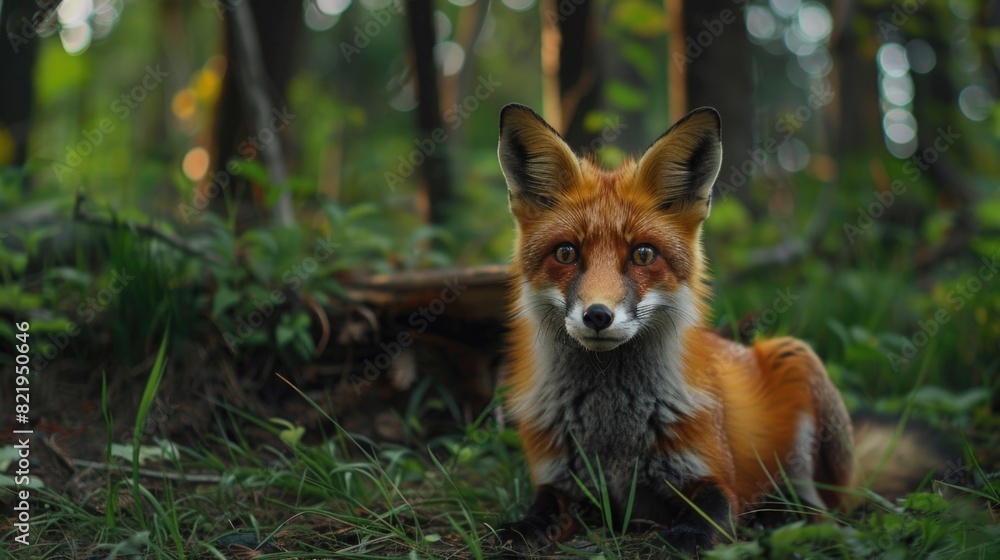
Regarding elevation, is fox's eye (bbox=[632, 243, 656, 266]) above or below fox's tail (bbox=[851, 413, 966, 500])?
above

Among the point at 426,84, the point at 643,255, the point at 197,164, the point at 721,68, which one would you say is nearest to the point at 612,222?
the point at 643,255

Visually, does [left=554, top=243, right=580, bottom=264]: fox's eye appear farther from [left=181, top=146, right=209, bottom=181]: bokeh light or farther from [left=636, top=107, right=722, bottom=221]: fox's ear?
[left=181, top=146, right=209, bottom=181]: bokeh light

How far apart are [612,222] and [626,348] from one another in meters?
0.47

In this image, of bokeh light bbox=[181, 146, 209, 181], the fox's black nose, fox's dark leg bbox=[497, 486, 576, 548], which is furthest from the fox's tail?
bokeh light bbox=[181, 146, 209, 181]

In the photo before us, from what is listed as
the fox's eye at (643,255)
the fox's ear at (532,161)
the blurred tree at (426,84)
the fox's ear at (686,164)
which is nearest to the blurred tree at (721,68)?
the blurred tree at (426,84)

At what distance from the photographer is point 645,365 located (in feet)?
8.72

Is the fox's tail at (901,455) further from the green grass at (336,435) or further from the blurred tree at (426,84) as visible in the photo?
the blurred tree at (426,84)

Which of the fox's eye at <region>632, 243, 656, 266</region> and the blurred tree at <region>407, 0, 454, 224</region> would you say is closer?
the fox's eye at <region>632, 243, 656, 266</region>

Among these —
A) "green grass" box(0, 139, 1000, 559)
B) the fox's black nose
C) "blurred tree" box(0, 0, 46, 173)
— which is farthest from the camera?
"blurred tree" box(0, 0, 46, 173)

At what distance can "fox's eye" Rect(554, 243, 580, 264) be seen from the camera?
258 cm

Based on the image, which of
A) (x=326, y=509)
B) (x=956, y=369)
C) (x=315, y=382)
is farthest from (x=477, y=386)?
(x=956, y=369)

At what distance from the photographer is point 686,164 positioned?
275cm

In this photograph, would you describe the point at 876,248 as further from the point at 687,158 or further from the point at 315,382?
the point at 315,382

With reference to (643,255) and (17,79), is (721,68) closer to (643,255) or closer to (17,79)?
(643,255)
